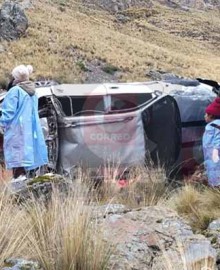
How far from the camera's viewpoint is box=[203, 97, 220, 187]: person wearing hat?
639cm

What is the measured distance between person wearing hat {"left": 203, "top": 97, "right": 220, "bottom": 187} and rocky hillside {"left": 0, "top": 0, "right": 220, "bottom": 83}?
19.8m

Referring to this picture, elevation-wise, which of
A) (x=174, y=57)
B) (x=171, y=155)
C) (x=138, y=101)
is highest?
(x=138, y=101)

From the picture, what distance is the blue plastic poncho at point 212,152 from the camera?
6.39 metres

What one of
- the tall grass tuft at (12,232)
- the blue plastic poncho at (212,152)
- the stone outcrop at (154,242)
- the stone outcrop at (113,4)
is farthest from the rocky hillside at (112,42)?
the tall grass tuft at (12,232)

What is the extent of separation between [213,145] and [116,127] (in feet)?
5.48

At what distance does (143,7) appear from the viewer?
88875 millimetres

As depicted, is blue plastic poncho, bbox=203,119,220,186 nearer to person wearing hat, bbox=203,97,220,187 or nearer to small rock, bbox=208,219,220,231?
person wearing hat, bbox=203,97,220,187

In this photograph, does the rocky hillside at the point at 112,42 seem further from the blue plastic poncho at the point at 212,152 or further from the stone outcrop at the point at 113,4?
the blue plastic poncho at the point at 212,152

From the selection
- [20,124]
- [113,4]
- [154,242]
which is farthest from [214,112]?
[113,4]

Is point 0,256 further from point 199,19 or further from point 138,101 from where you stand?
point 199,19

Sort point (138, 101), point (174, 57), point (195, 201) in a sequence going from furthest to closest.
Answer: point (174, 57)
point (138, 101)
point (195, 201)

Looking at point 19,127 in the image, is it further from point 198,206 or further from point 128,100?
point 198,206

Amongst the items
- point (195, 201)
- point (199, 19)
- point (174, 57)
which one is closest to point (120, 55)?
point (174, 57)

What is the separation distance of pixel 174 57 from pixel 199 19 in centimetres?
3761
